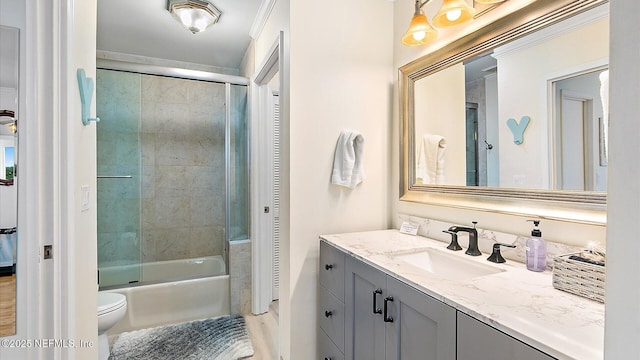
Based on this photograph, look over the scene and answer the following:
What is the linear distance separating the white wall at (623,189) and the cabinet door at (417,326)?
0.45m

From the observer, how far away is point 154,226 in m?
3.22

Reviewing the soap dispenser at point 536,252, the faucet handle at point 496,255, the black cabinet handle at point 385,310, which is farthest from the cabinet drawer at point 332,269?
the soap dispenser at point 536,252

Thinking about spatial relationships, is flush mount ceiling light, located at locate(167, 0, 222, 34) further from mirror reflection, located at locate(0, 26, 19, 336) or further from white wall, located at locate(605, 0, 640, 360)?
white wall, located at locate(605, 0, 640, 360)

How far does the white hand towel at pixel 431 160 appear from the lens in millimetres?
1717

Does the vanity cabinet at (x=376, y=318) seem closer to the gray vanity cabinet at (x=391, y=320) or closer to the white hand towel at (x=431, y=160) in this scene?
the gray vanity cabinet at (x=391, y=320)

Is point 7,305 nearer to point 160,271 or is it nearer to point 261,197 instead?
point 261,197

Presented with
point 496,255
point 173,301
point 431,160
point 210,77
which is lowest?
point 173,301

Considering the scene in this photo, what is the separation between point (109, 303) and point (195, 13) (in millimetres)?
2109

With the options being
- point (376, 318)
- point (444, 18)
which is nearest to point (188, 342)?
point (376, 318)

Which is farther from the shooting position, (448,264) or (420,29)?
(420,29)

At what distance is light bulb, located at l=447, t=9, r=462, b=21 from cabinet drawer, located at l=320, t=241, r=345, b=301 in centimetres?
122

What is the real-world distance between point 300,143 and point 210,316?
1821 mm

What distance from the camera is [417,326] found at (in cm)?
100

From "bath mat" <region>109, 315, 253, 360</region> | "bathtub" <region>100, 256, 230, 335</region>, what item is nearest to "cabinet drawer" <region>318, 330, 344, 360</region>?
"bath mat" <region>109, 315, 253, 360</region>
